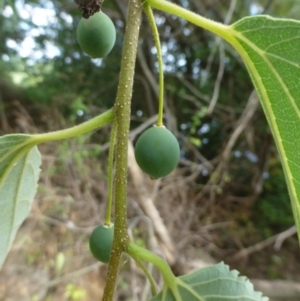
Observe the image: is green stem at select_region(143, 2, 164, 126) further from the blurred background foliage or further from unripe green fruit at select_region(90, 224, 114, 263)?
the blurred background foliage

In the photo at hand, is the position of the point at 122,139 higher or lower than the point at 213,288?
higher

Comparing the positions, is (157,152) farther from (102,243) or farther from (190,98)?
(190,98)

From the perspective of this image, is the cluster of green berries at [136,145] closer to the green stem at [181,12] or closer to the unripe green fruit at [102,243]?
the unripe green fruit at [102,243]

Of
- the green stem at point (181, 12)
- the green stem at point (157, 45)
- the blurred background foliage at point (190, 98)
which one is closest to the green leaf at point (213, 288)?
the green stem at point (157, 45)

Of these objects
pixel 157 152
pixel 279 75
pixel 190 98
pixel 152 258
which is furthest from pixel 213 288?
pixel 190 98

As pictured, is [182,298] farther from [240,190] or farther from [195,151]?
[240,190]
